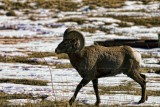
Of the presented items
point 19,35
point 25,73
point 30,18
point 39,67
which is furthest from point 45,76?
point 30,18

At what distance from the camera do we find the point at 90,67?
12.5 m

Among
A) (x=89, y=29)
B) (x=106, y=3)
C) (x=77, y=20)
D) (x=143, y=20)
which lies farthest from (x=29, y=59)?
(x=106, y=3)

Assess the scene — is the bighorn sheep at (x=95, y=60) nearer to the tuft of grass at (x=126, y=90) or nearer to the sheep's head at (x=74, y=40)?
the sheep's head at (x=74, y=40)

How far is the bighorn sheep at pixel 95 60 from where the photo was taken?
12375 millimetres

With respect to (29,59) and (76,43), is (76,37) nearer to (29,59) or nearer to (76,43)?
(76,43)

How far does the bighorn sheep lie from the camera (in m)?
12.4

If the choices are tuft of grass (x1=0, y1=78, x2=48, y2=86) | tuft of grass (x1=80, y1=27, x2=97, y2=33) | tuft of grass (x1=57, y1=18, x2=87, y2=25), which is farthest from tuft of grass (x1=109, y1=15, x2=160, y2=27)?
tuft of grass (x1=0, y1=78, x2=48, y2=86)

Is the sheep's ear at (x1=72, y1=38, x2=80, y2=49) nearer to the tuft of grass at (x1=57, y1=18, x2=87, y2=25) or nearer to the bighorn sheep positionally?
the bighorn sheep

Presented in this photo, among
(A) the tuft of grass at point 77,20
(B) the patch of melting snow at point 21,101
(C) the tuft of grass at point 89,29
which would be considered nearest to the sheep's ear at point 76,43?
(B) the patch of melting snow at point 21,101

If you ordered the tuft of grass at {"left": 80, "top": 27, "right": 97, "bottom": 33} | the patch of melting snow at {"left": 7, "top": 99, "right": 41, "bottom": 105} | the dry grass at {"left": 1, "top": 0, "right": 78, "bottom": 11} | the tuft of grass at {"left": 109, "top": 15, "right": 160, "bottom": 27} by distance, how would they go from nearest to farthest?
1. the patch of melting snow at {"left": 7, "top": 99, "right": 41, "bottom": 105}
2. the tuft of grass at {"left": 80, "top": 27, "right": 97, "bottom": 33}
3. the tuft of grass at {"left": 109, "top": 15, "right": 160, "bottom": 27}
4. the dry grass at {"left": 1, "top": 0, "right": 78, "bottom": 11}

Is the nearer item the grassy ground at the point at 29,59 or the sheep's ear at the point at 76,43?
the sheep's ear at the point at 76,43

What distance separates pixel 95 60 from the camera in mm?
12695

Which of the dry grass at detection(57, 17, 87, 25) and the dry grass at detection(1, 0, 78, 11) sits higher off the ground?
the dry grass at detection(57, 17, 87, 25)

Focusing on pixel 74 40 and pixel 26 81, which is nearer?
pixel 74 40
